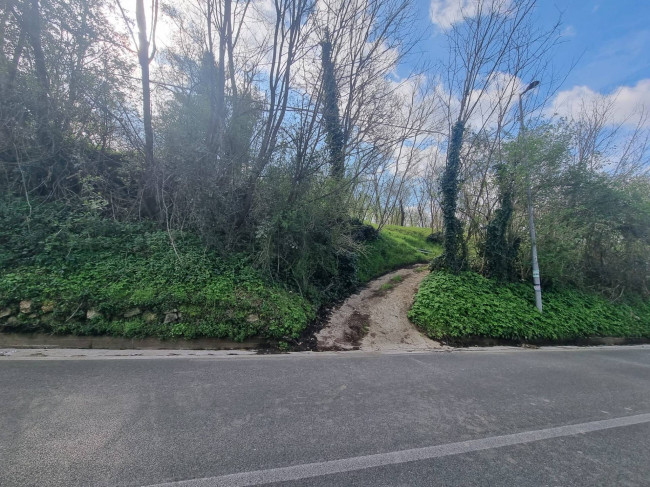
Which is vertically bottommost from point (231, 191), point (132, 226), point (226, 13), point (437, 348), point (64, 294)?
point (437, 348)

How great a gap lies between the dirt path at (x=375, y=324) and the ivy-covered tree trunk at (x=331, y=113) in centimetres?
411

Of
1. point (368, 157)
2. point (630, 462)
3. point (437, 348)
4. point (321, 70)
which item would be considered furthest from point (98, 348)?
point (321, 70)

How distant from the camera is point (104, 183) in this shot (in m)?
7.33

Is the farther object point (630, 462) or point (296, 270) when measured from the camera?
point (296, 270)

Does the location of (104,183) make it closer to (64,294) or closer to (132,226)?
(132,226)

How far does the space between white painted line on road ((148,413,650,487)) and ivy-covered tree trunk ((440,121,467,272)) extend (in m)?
6.68

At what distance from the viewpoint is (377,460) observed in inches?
88.0

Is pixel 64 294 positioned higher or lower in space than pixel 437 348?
higher

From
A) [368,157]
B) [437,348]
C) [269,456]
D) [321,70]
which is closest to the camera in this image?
[269,456]

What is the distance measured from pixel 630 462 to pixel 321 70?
9.58 metres

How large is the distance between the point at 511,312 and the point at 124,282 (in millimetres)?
9785

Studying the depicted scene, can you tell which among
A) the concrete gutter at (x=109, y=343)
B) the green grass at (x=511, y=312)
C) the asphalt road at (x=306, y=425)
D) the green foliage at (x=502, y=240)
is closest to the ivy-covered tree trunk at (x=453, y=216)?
the green grass at (x=511, y=312)

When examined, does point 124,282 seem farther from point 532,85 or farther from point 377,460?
point 532,85

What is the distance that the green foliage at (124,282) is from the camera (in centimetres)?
475
